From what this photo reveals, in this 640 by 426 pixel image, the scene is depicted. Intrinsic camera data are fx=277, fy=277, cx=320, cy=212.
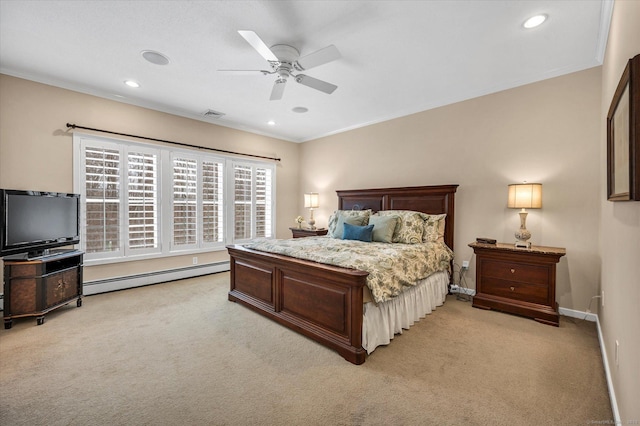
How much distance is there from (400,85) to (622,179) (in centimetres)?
276

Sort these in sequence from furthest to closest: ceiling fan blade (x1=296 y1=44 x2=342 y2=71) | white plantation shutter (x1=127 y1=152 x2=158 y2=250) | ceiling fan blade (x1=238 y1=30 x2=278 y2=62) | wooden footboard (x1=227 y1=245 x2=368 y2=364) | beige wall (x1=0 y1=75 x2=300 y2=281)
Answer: white plantation shutter (x1=127 y1=152 x2=158 y2=250)
beige wall (x1=0 y1=75 x2=300 y2=281)
ceiling fan blade (x1=296 y1=44 x2=342 y2=71)
wooden footboard (x1=227 y1=245 x2=368 y2=364)
ceiling fan blade (x1=238 y1=30 x2=278 y2=62)

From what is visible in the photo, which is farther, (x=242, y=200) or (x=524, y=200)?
(x=242, y=200)

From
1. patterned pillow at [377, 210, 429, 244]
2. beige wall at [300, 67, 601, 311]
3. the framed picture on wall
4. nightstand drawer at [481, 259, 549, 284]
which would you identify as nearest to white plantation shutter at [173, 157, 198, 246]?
beige wall at [300, 67, 601, 311]

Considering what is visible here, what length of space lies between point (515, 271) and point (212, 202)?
479cm

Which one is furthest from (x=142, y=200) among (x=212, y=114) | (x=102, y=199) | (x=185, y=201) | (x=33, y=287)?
(x=212, y=114)

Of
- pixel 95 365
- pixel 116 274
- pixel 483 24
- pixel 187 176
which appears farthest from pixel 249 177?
pixel 483 24

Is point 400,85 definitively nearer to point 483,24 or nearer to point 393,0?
point 483,24

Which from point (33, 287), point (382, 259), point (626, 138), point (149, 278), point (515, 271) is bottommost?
point (149, 278)

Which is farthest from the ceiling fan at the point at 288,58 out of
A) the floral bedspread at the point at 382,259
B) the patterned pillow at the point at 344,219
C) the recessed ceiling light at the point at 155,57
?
the patterned pillow at the point at 344,219

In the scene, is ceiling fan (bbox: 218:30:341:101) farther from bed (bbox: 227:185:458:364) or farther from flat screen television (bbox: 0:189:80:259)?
flat screen television (bbox: 0:189:80:259)

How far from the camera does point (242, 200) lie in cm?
564

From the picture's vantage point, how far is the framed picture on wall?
3.90ft

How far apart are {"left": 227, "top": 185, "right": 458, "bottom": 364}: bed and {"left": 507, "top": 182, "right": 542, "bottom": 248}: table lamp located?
84cm

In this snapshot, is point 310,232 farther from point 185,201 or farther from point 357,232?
point 185,201
